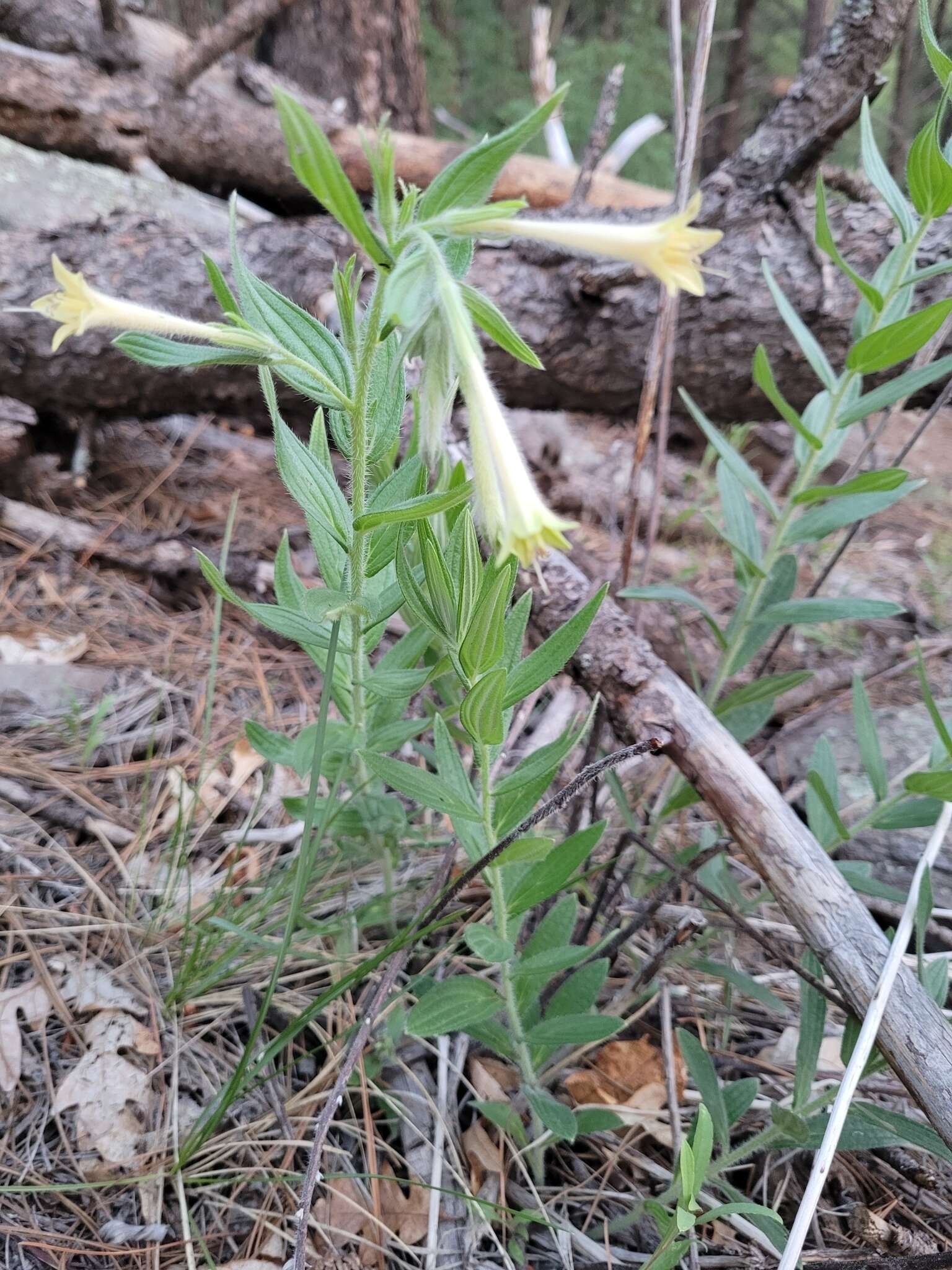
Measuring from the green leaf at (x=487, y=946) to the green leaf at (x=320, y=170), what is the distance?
74 cm

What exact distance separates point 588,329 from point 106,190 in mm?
2448

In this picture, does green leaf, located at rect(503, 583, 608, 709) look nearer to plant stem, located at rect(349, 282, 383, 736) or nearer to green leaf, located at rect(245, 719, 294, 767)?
plant stem, located at rect(349, 282, 383, 736)

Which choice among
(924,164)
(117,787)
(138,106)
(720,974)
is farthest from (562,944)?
(138,106)

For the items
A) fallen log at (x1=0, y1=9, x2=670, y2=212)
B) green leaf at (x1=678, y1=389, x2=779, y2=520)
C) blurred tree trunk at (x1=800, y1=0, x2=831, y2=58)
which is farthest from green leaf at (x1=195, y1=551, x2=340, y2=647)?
blurred tree trunk at (x1=800, y1=0, x2=831, y2=58)

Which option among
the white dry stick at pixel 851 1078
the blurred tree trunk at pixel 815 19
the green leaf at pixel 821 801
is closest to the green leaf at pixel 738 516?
the green leaf at pixel 821 801

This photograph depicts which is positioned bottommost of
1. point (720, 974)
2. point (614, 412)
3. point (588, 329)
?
point (720, 974)

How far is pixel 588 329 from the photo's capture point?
229 centimetres

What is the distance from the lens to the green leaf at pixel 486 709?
0.82 meters

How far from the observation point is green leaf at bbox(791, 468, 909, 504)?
1.23 m

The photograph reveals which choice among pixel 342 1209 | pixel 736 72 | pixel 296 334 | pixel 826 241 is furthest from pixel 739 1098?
pixel 736 72

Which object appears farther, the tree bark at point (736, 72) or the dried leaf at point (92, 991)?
the tree bark at point (736, 72)

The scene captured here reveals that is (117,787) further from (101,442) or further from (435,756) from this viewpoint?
(101,442)

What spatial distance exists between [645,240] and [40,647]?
1791 millimetres

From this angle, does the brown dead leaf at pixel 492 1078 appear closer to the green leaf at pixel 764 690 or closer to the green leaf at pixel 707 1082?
the green leaf at pixel 707 1082
